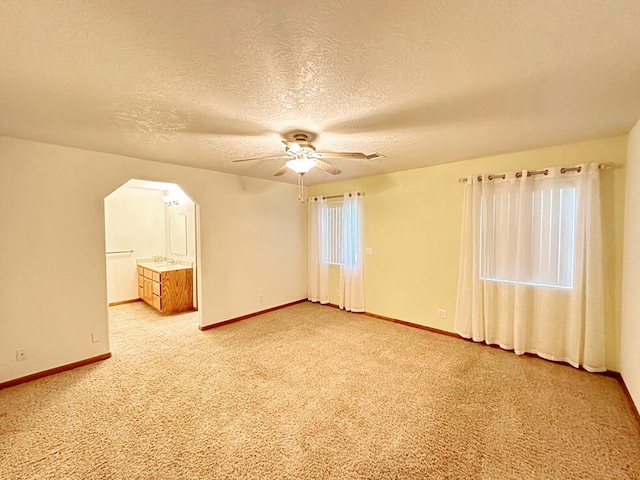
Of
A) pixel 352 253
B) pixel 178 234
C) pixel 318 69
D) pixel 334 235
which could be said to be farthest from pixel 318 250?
pixel 318 69

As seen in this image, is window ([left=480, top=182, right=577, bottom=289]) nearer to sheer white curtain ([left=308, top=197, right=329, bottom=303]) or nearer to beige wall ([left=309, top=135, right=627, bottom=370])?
beige wall ([left=309, top=135, right=627, bottom=370])

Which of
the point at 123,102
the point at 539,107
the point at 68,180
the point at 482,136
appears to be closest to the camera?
the point at 123,102

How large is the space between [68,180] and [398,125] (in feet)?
11.2

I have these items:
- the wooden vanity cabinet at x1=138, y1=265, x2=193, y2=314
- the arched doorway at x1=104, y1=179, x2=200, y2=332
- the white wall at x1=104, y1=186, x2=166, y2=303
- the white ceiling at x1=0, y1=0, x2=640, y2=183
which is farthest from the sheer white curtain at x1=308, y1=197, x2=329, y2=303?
the white wall at x1=104, y1=186, x2=166, y2=303

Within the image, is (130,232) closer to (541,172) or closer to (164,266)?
(164,266)

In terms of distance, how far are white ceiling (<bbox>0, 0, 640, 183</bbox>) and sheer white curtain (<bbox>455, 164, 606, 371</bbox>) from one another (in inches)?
27.0

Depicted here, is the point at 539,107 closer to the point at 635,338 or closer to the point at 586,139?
the point at 586,139

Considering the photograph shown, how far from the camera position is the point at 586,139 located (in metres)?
2.68

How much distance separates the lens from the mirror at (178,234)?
5.27m

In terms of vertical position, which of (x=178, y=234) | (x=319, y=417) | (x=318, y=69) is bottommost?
(x=319, y=417)

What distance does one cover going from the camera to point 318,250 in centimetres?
524

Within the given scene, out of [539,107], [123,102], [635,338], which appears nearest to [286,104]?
[123,102]

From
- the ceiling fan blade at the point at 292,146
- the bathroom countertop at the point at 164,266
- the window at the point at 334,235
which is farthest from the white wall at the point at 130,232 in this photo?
the ceiling fan blade at the point at 292,146

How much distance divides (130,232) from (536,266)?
22.7ft
